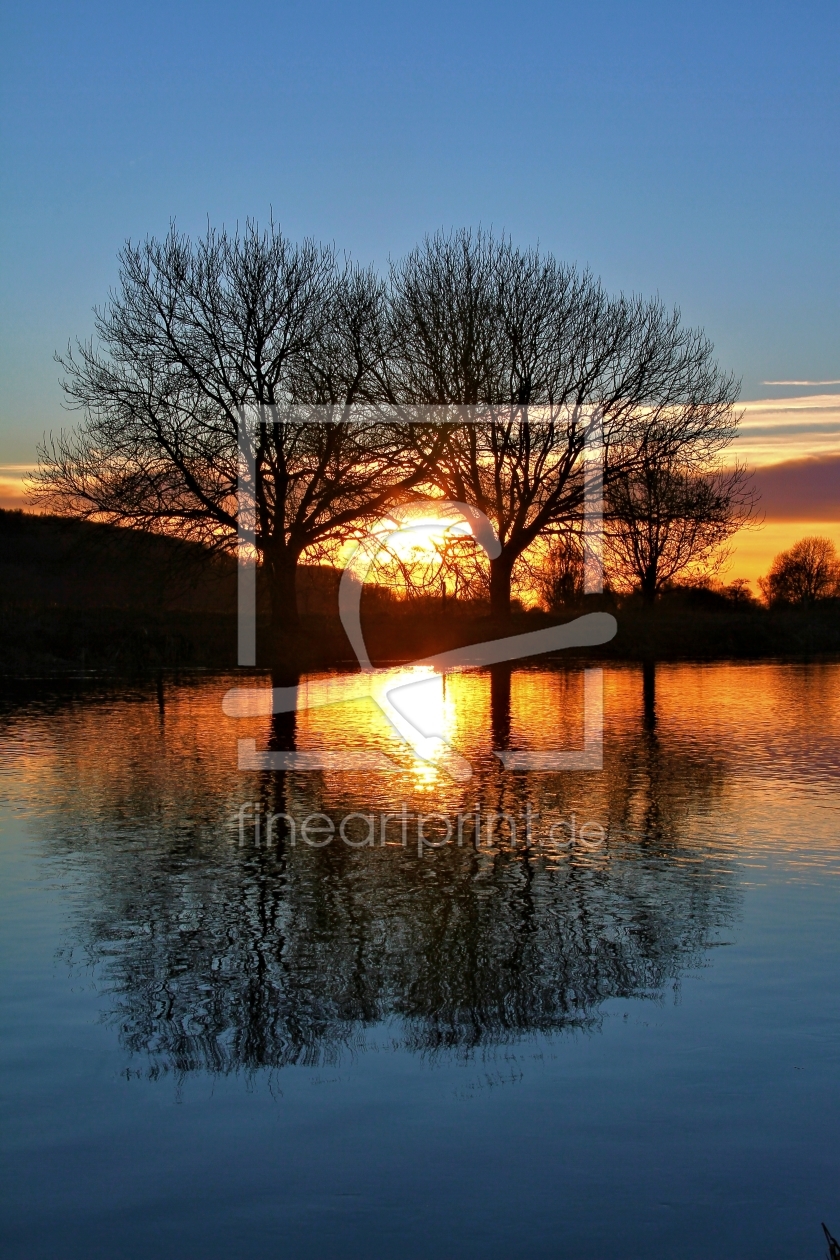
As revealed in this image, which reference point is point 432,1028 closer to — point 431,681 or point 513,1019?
point 513,1019

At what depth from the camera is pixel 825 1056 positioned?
5.09 m

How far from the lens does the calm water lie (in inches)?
156

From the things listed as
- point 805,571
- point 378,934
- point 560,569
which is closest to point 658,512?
point 560,569

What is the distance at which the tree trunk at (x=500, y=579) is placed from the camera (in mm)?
35281

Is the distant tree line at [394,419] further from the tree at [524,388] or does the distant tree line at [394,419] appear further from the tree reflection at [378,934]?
the tree reflection at [378,934]

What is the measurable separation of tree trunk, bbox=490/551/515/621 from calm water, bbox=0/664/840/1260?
23.6m

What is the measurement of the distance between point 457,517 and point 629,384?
6.50m

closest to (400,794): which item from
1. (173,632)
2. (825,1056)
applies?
(825,1056)

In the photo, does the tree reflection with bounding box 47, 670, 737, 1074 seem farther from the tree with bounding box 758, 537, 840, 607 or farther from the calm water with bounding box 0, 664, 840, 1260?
the tree with bounding box 758, 537, 840, 607

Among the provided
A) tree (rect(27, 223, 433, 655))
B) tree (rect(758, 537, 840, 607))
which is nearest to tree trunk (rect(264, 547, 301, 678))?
tree (rect(27, 223, 433, 655))

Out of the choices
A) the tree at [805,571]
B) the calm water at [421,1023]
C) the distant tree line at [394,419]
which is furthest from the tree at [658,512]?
the tree at [805,571]

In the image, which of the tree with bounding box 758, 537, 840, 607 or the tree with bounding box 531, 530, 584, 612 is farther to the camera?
the tree with bounding box 758, 537, 840, 607

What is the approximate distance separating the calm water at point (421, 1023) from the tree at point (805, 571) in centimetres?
9257

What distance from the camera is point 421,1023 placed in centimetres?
552
